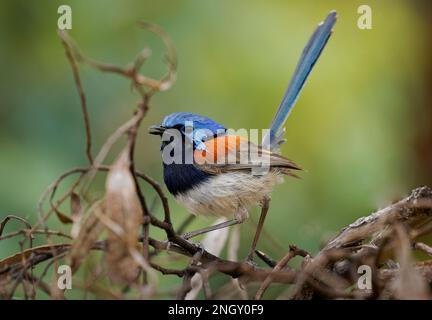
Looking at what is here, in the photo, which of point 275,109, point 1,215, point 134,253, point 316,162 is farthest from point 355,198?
Answer: point 134,253

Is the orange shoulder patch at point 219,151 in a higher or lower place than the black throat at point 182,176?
higher

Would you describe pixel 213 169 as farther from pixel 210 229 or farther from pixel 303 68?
pixel 303 68

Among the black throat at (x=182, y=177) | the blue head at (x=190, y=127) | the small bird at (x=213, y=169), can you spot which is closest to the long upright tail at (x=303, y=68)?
the small bird at (x=213, y=169)

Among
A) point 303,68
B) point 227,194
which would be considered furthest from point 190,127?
point 303,68

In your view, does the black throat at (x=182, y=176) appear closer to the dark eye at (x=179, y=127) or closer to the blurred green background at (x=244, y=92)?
the dark eye at (x=179, y=127)

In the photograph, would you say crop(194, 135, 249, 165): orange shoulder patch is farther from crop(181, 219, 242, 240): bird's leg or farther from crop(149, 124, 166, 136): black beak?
crop(181, 219, 242, 240): bird's leg

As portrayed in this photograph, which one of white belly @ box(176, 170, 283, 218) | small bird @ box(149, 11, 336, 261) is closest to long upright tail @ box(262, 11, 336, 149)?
small bird @ box(149, 11, 336, 261)
